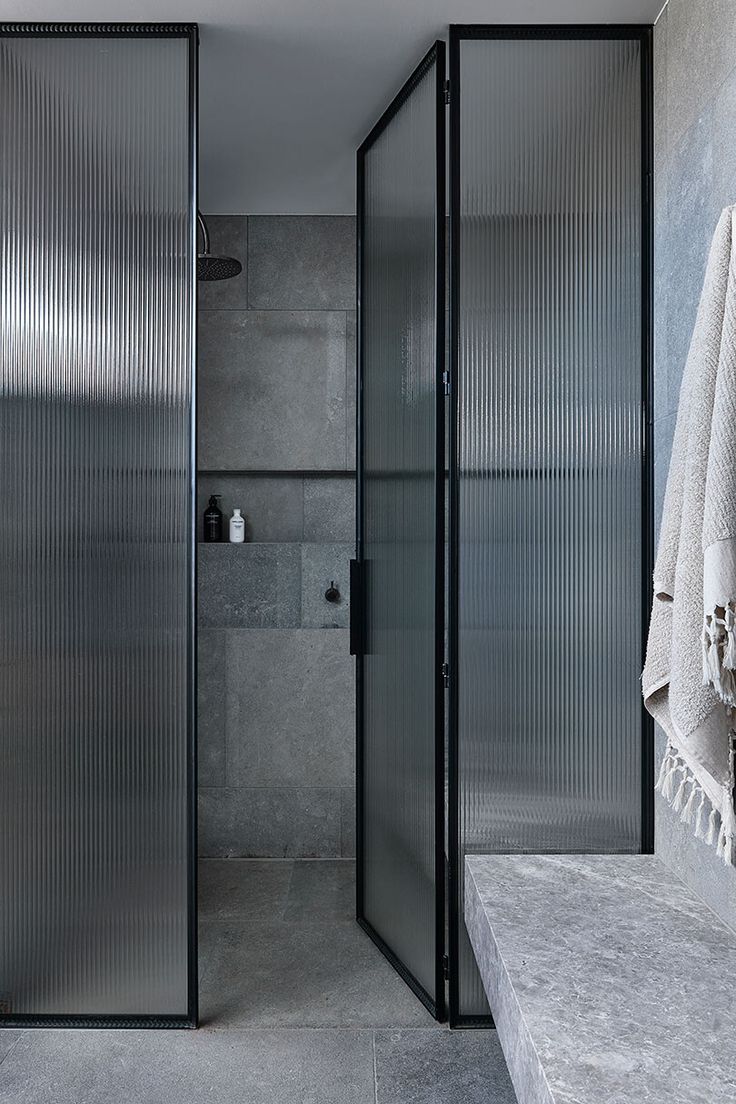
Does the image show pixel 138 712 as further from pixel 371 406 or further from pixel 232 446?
pixel 232 446

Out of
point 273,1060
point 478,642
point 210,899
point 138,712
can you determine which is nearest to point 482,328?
point 478,642

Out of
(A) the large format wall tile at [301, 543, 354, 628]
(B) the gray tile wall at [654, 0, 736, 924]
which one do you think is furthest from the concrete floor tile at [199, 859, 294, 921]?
(B) the gray tile wall at [654, 0, 736, 924]

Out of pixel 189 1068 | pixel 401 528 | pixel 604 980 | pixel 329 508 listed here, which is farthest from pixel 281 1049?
pixel 329 508

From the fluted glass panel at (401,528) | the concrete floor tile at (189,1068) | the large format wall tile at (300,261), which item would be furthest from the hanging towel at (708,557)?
the large format wall tile at (300,261)

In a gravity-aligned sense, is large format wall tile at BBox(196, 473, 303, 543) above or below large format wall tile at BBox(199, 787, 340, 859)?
above

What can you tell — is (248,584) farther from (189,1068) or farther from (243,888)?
(189,1068)

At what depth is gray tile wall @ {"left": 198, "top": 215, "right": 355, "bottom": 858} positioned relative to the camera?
3621 millimetres

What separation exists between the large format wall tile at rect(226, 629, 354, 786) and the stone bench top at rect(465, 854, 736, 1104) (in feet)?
5.04

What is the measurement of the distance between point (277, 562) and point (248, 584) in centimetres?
15

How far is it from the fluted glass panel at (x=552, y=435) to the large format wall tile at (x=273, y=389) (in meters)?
1.47

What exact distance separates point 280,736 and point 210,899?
2.29 feet

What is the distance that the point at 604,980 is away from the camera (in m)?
1.54

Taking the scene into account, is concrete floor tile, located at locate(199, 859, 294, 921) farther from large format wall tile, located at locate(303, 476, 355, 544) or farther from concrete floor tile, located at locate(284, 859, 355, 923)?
large format wall tile, located at locate(303, 476, 355, 544)

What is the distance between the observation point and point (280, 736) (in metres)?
3.63
